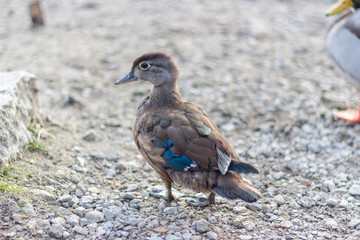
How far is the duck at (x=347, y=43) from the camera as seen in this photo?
21.3 ft

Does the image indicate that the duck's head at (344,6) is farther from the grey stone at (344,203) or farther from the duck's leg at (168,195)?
the duck's leg at (168,195)

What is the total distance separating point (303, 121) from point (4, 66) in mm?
4625

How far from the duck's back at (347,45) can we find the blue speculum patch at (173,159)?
3.50 meters

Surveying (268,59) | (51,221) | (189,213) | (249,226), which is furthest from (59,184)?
(268,59)

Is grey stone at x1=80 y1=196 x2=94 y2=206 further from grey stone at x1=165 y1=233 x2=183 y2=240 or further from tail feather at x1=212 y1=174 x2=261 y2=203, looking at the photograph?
tail feather at x1=212 y1=174 x2=261 y2=203

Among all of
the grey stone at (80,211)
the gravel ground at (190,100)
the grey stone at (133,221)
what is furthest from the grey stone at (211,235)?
the grey stone at (80,211)

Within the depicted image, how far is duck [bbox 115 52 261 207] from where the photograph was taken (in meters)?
3.87

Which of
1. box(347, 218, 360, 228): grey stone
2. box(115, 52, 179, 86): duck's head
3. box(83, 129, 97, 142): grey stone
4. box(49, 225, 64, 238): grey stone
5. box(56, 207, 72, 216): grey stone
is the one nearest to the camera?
box(49, 225, 64, 238): grey stone

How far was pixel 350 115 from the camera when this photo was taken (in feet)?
21.1

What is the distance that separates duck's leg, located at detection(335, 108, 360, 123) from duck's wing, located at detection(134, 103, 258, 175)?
110 inches

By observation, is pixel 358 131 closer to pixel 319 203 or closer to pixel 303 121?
Answer: pixel 303 121

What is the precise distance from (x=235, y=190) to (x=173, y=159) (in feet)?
1.96

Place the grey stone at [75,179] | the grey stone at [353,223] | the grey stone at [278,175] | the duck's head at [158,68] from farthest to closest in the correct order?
the grey stone at [278,175], the duck's head at [158,68], the grey stone at [75,179], the grey stone at [353,223]

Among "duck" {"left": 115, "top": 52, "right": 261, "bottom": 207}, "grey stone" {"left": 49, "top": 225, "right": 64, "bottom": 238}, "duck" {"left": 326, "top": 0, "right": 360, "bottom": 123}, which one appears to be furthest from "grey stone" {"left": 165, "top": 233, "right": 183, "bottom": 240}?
"duck" {"left": 326, "top": 0, "right": 360, "bottom": 123}
